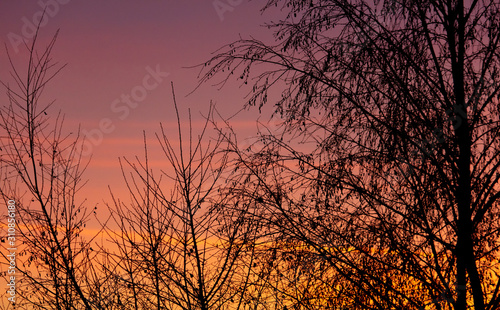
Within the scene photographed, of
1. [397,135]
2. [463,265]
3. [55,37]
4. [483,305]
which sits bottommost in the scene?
[483,305]

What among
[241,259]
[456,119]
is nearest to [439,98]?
[456,119]

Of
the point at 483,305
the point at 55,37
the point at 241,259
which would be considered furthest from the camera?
the point at 55,37

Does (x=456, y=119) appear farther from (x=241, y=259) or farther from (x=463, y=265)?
(x=241, y=259)

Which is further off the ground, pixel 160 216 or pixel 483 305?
pixel 160 216

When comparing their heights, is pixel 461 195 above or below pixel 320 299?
above

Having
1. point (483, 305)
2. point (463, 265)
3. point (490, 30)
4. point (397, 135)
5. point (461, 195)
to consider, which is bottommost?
point (483, 305)

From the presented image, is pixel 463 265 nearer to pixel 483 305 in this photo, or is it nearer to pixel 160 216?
pixel 483 305

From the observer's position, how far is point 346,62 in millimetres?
5023

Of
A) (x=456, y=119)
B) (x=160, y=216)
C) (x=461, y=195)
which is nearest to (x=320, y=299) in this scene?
(x=461, y=195)

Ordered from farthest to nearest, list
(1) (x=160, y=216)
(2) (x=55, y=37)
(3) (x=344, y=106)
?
(2) (x=55, y=37), (1) (x=160, y=216), (3) (x=344, y=106)

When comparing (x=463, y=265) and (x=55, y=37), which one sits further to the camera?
(x=55, y=37)

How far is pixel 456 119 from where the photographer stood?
4.75 meters

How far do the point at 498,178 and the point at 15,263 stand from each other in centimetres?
626

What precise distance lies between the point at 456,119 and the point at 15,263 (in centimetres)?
607
